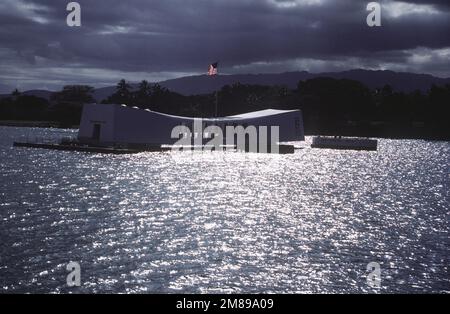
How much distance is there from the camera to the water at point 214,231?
2781cm

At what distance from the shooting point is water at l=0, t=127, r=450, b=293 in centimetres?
2781

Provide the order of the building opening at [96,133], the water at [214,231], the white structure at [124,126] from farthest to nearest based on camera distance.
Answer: the building opening at [96,133] < the white structure at [124,126] < the water at [214,231]

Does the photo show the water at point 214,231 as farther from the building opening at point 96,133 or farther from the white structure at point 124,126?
the building opening at point 96,133

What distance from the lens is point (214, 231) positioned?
39.6 metres

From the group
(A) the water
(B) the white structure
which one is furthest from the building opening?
(A) the water

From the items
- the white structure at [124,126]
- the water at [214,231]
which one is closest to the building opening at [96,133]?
the white structure at [124,126]

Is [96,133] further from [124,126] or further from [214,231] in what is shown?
[214,231]

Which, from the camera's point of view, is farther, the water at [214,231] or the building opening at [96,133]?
the building opening at [96,133]

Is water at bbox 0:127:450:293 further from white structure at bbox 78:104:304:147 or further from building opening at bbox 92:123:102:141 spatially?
building opening at bbox 92:123:102:141

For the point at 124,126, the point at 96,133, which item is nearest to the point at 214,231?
the point at 124,126

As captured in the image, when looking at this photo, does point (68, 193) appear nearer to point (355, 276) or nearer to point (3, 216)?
point (3, 216)

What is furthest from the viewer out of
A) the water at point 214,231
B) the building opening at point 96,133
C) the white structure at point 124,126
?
the building opening at point 96,133

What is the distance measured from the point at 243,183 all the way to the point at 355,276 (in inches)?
1626

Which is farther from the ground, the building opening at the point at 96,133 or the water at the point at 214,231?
the building opening at the point at 96,133
